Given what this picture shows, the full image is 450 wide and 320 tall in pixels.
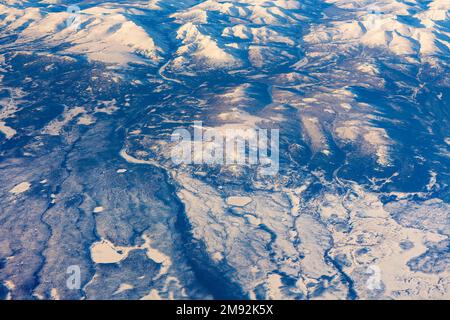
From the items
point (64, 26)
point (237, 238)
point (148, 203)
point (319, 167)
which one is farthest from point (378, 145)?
point (64, 26)

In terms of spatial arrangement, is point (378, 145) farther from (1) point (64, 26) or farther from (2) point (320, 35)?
(1) point (64, 26)

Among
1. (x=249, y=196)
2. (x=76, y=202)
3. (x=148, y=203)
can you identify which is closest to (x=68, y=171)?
(x=76, y=202)

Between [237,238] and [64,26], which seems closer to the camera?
[237,238]

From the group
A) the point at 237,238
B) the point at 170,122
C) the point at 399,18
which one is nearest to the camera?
the point at 237,238

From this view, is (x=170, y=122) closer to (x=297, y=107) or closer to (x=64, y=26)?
(x=297, y=107)

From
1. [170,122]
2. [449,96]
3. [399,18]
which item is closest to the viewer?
[170,122]

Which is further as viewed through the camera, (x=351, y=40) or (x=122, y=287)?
(x=351, y=40)

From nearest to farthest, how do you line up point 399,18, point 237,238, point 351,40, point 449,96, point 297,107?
1. point 237,238
2. point 297,107
3. point 449,96
4. point 351,40
5. point 399,18

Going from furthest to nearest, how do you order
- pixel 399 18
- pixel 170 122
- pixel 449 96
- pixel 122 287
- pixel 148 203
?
pixel 399 18
pixel 449 96
pixel 170 122
pixel 148 203
pixel 122 287
